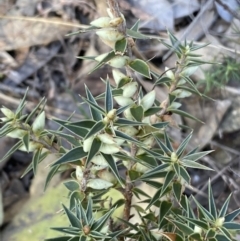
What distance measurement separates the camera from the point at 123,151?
1.06 metres

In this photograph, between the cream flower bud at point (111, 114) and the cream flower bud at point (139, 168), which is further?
the cream flower bud at point (139, 168)

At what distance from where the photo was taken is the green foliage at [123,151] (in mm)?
992

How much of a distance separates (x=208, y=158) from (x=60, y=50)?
3.38 ft

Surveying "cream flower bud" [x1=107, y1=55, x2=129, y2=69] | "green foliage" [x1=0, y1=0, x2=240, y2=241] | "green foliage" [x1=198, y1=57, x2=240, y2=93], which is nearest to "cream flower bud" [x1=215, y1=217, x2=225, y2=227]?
"green foliage" [x1=0, y1=0, x2=240, y2=241]

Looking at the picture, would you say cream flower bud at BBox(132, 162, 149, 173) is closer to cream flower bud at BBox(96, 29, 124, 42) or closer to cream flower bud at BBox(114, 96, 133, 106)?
cream flower bud at BBox(114, 96, 133, 106)

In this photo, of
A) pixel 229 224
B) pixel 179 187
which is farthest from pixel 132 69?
pixel 229 224

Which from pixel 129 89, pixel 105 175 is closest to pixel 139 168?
pixel 105 175

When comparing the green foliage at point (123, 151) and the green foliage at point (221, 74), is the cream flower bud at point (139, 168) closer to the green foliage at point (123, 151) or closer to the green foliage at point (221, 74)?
the green foliage at point (123, 151)

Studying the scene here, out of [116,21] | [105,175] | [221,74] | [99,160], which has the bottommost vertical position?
[221,74]

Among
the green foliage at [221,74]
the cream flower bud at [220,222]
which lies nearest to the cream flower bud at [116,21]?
the cream flower bud at [220,222]

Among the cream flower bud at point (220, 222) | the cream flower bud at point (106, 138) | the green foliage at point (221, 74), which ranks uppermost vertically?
the cream flower bud at point (106, 138)

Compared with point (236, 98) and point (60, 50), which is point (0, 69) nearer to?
point (60, 50)

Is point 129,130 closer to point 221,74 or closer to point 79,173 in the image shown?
point 79,173

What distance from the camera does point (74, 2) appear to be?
2658 millimetres
